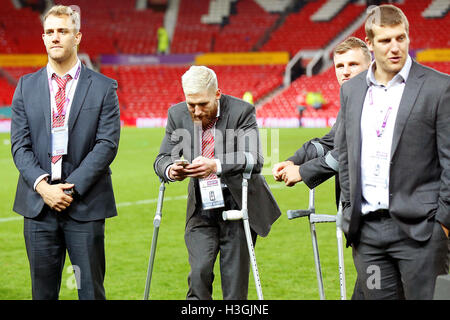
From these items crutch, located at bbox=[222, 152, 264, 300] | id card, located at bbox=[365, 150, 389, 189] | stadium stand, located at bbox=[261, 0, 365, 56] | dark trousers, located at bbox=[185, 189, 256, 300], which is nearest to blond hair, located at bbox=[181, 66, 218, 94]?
crutch, located at bbox=[222, 152, 264, 300]

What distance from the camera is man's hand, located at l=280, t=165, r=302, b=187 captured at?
432 cm

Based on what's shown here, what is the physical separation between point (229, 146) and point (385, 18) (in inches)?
51.6

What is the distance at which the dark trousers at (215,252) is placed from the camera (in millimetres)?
4547

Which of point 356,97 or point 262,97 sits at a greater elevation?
point 262,97

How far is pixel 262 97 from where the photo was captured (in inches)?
1364

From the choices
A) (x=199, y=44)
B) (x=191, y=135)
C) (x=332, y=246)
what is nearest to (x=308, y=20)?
(x=199, y=44)

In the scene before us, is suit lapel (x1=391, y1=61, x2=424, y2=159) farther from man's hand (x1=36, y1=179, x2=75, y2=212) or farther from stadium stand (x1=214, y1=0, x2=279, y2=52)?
stadium stand (x1=214, y1=0, x2=279, y2=52)

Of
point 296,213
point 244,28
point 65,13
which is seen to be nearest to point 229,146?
point 296,213

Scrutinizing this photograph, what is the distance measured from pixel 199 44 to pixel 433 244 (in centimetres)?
3581

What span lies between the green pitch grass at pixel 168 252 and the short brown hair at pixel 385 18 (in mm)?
1886

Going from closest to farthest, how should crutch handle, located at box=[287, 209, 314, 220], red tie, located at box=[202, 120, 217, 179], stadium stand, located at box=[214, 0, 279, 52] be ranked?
red tie, located at box=[202, 120, 217, 179] < crutch handle, located at box=[287, 209, 314, 220] < stadium stand, located at box=[214, 0, 279, 52]

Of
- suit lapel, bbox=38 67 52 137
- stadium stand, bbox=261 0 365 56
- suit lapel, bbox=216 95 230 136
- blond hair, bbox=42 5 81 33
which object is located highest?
stadium stand, bbox=261 0 365 56

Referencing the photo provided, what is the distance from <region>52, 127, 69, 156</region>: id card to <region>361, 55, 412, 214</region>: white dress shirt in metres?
1.76

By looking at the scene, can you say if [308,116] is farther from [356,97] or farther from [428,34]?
[356,97]
